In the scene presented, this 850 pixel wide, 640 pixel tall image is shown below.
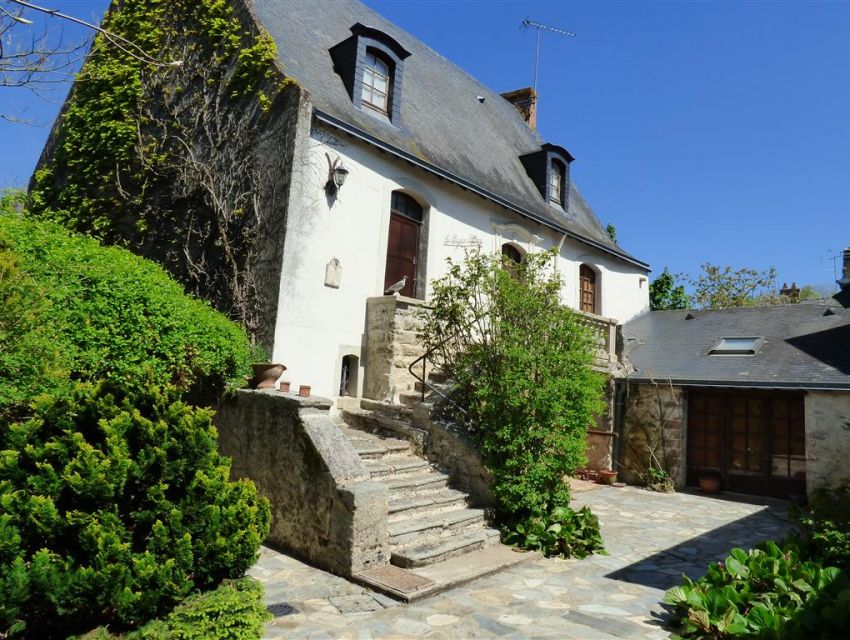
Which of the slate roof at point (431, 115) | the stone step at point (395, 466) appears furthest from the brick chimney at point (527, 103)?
the stone step at point (395, 466)

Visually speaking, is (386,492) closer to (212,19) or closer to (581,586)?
(581,586)

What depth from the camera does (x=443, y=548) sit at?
6.04 m

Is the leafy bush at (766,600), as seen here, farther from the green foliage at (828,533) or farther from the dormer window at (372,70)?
the dormer window at (372,70)

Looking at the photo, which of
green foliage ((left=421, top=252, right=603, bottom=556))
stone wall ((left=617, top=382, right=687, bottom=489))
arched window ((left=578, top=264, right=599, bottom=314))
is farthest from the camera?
arched window ((left=578, top=264, right=599, bottom=314))

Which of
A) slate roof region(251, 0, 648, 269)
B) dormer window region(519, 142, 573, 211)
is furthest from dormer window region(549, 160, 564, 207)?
slate roof region(251, 0, 648, 269)

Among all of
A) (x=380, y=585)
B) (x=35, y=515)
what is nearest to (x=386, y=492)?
(x=380, y=585)

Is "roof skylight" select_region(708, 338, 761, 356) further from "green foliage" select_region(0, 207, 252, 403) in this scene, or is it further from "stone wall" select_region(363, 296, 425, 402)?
"green foliage" select_region(0, 207, 252, 403)

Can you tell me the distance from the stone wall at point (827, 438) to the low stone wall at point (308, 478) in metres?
8.23

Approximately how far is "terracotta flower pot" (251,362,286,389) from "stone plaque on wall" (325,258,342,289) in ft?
6.54

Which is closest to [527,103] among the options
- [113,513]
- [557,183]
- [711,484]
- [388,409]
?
[557,183]

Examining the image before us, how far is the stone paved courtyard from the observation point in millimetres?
4402

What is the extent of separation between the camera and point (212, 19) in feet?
33.7

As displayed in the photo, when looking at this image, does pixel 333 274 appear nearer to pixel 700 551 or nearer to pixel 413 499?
pixel 413 499

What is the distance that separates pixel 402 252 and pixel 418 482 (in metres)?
4.81
